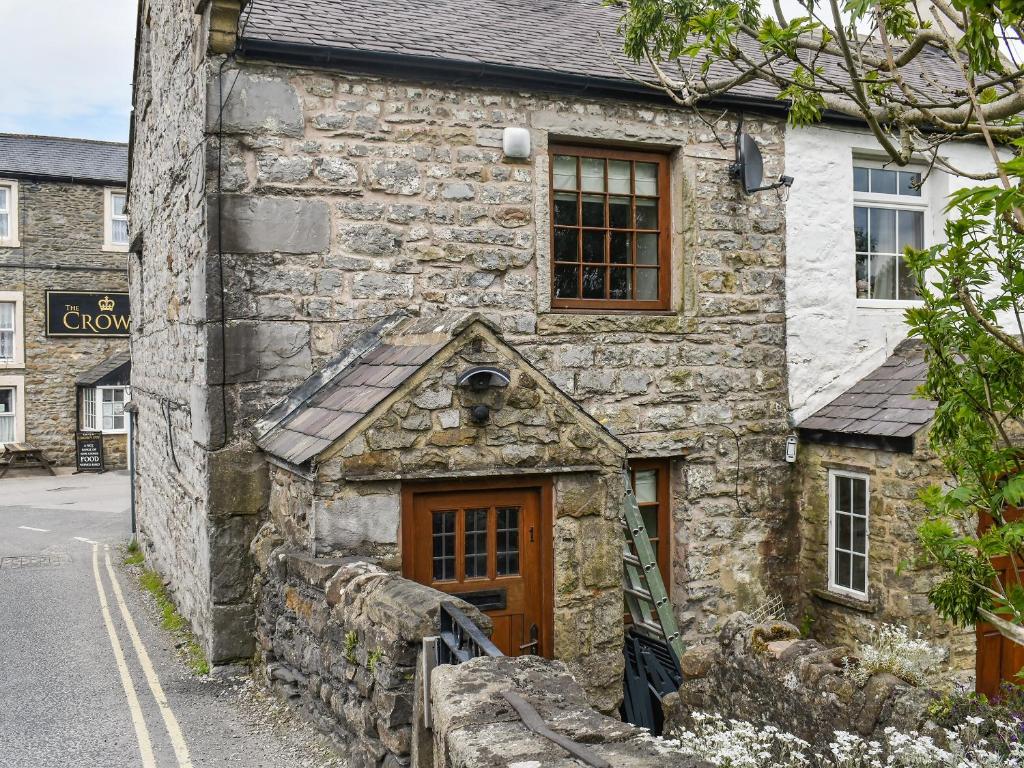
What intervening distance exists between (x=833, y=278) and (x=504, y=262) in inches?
140

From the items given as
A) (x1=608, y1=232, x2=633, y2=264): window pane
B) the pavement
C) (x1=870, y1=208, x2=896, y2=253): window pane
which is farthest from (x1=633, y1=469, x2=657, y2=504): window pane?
the pavement

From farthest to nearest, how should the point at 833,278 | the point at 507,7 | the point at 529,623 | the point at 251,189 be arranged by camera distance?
the point at 507,7 < the point at 833,278 < the point at 251,189 < the point at 529,623

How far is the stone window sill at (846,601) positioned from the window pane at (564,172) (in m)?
4.51

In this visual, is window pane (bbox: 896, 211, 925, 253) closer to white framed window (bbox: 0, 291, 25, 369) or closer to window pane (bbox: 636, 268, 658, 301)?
window pane (bbox: 636, 268, 658, 301)

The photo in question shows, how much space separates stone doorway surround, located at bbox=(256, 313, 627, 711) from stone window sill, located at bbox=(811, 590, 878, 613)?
3083 mm

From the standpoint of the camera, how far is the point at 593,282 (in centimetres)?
875

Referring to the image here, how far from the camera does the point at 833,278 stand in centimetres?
955

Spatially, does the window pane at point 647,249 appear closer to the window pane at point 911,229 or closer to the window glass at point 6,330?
the window pane at point 911,229

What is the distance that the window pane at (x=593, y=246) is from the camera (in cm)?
872

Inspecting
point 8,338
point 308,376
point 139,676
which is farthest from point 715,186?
point 8,338

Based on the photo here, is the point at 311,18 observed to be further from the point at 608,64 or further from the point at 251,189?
the point at 608,64

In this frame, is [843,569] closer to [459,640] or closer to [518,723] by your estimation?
[459,640]

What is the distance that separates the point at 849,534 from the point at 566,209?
13.2 ft

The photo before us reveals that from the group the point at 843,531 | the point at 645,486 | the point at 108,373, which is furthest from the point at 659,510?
the point at 108,373
